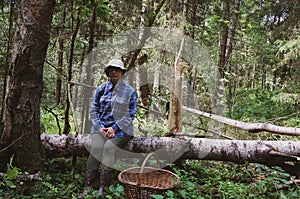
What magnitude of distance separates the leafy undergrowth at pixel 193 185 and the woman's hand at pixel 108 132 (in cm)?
66

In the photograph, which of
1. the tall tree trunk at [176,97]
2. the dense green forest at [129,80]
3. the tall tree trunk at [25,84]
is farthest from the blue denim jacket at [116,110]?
the tall tree trunk at [176,97]

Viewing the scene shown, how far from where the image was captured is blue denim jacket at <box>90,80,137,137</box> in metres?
4.25

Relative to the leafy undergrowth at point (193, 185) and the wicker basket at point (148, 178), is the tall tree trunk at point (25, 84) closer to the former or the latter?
the leafy undergrowth at point (193, 185)

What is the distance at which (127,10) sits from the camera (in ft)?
20.1

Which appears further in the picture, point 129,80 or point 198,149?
point 129,80

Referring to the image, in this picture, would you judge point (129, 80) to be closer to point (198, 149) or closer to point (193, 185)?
point (198, 149)

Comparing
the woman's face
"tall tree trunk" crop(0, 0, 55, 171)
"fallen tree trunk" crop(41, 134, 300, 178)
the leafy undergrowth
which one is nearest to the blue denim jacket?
the woman's face

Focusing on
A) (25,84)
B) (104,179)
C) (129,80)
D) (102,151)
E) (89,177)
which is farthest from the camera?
(129,80)

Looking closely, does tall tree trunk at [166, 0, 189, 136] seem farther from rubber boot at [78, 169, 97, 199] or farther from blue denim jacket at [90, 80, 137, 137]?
rubber boot at [78, 169, 97, 199]

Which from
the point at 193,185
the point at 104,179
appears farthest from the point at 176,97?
the point at 104,179

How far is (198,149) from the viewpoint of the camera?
15.6ft

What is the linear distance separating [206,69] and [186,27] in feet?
12.4

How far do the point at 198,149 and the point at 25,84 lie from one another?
8.98 ft

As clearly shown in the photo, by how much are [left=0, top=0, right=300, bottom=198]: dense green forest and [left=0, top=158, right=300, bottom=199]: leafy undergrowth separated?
0.05 feet
